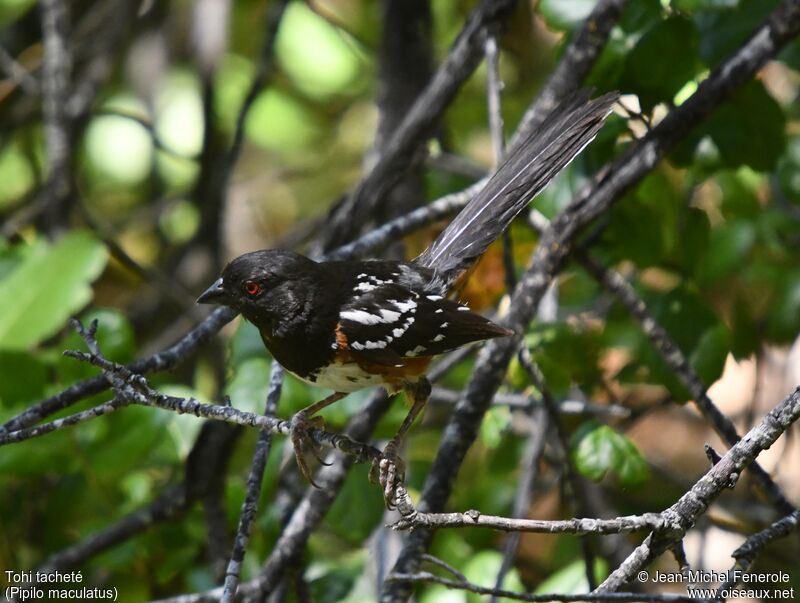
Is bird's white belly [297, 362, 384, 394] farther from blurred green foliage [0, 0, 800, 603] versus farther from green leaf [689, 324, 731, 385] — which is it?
green leaf [689, 324, 731, 385]

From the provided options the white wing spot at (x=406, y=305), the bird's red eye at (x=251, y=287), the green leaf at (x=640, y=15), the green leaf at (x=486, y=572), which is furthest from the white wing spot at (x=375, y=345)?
the green leaf at (x=640, y=15)

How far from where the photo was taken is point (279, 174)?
233 inches

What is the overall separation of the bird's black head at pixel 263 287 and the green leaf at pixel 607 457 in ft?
3.03

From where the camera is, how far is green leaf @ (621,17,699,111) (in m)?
2.89

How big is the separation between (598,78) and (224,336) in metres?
3.24

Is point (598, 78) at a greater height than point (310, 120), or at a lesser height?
lesser

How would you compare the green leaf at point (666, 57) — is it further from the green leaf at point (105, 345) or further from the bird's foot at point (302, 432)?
the green leaf at point (105, 345)

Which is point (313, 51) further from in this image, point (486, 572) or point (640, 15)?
point (486, 572)

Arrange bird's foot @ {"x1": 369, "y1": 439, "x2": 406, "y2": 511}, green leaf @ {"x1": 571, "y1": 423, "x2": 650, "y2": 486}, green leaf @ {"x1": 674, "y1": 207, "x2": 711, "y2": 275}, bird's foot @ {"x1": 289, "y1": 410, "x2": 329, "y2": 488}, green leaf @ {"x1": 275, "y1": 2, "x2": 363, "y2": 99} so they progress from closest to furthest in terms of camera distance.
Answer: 1. bird's foot @ {"x1": 369, "y1": 439, "x2": 406, "y2": 511}
2. bird's foot @ {"x1": 289, "y1": 410, "x2": 329, "y2": 488}
3. green leaf @ {"x1": 571, "y1": 423, "x2": 650, "y2": 486}
4. green leaf @ {"x1": 674, "y1": 207, "x2": 711, "y2": 275}
5. green leaf @ {"x1": 275, "y1": 2, "x2": 363, "y2": 99}

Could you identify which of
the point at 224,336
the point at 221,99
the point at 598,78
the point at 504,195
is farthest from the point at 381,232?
the point at 221,99

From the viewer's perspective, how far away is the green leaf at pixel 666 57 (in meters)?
2.89

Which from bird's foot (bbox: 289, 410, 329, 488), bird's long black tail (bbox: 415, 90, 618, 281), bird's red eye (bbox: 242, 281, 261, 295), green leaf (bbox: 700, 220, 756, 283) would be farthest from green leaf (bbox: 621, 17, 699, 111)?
bird's foot (bbox: 289, 410, 329, 488)

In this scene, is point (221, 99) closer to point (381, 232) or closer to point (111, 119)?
point (111, 119)

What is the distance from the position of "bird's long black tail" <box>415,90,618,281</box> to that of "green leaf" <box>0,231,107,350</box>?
1262 mm
